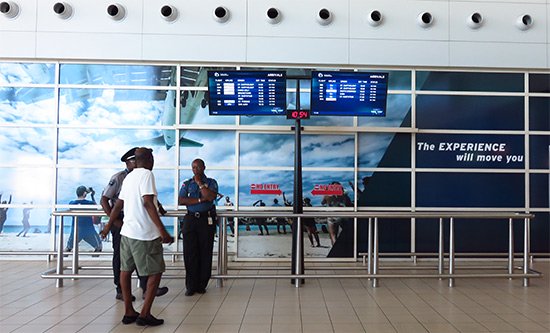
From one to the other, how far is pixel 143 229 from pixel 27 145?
16.9 feet

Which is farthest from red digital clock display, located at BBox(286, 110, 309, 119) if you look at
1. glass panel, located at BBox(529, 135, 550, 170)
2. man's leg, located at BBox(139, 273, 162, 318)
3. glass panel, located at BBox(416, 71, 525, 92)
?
glass panel, located at BBox(529, 135, 550, 170)

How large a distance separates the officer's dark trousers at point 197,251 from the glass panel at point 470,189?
13.9 feet

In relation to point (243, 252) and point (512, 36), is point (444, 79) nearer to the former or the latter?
point (512, 36)

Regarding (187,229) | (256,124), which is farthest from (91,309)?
(256,124)

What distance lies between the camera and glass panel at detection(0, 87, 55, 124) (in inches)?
341

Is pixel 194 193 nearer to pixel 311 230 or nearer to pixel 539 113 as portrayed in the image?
pixel 311 230

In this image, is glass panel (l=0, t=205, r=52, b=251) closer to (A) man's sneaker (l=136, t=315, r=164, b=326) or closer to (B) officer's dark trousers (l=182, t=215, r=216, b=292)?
(B) officer's dark trousers (l=182, t=215, r=216, b=292)

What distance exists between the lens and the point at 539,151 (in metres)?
8.95

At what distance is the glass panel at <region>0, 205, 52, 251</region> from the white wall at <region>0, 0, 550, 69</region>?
2.64m

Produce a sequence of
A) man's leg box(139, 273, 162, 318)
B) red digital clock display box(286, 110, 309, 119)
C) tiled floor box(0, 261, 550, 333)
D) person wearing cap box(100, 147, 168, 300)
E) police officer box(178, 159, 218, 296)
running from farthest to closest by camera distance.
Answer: red digital clock display box(286, 110, 309, 119), police officer box(178, 159, 218, 296), person wearing cap box(100, 147, 168, 300), tiled floor box(0, 261, 550, 333), man's leg box(139, 273, 162, 318)

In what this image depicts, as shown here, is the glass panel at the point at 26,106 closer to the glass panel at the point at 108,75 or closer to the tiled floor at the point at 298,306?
the glass panel at the point at 108,75

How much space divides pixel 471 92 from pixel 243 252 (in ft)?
15.9

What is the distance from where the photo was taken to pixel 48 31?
8.56 meters

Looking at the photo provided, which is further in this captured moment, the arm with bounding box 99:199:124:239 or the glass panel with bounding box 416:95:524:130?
the glass panel with bounding box 416:95:524:130
